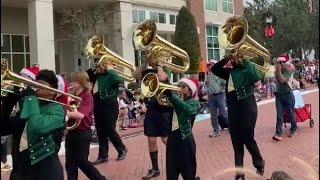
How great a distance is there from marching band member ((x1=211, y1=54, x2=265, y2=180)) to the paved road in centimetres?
59

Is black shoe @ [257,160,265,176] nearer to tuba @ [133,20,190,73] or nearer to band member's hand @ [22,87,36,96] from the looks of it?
tuba @ [133,20,190,73]

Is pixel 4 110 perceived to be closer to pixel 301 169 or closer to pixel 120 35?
pixel 301 169

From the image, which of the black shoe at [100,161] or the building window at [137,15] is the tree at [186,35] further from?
the black shoe at [100,161]

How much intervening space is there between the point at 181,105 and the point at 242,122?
1.20 metres

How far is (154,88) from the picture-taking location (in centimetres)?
535

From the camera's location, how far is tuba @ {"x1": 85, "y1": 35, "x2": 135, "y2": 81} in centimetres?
755

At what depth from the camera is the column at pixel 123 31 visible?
89.1 feet

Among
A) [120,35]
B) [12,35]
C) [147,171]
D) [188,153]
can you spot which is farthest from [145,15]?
[188,153]

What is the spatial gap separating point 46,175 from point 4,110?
0.61 metres

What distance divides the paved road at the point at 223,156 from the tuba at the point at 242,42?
1099 mm

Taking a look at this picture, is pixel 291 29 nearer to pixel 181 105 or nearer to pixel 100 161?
pixel 100 161

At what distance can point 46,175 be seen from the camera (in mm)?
3867

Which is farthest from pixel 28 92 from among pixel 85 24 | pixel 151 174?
pixel 85 24

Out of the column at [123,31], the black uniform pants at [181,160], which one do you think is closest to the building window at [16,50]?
the column at [123,31]
